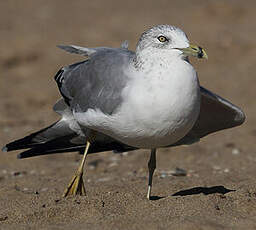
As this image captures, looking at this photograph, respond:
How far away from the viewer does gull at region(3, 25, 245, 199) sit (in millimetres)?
5262

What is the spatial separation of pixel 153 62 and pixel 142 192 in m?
1.70

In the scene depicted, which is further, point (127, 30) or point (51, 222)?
point (127, 30)

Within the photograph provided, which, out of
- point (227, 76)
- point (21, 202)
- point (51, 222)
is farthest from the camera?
point (227, 76)

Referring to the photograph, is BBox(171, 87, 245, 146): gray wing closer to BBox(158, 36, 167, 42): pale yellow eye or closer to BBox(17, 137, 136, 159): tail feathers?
BBox(17, 137, 136, 159): tail feathers

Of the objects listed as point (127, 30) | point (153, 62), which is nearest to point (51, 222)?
point (153, 62)

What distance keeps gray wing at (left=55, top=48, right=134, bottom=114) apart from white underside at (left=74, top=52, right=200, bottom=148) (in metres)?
0.14

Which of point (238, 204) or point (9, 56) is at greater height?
point (238, 204)

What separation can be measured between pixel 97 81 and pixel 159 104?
0.95 m

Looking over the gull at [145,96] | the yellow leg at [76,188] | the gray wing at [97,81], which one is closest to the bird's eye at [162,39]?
the gull at [145,96]

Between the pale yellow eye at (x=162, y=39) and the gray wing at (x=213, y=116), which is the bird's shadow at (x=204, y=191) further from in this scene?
the pale yellow eye at (x=162, y=39)

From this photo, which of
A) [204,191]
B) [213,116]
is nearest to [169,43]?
[213,116]

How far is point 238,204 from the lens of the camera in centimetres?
549

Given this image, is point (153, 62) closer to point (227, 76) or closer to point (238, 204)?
point (238, 204)

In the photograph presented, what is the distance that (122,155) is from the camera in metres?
9.16
